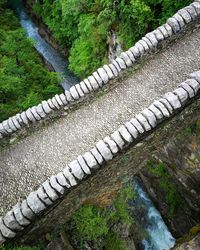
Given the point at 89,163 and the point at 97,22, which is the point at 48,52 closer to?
the point at 97,22

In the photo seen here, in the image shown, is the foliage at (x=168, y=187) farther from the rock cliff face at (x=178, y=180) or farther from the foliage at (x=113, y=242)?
the foliage at (x=113, y=242)

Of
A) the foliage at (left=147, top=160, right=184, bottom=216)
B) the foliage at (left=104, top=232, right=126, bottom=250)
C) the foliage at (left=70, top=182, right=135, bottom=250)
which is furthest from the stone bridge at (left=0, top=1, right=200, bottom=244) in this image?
the foliage at (left=147, top=160, right=184, bottom=216)

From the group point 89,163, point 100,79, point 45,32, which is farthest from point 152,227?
point 45,32

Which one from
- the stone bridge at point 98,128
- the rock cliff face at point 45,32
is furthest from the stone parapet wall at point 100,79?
the rock cliff face at point 45,32

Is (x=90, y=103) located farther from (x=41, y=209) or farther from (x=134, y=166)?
(x=41, y=209)

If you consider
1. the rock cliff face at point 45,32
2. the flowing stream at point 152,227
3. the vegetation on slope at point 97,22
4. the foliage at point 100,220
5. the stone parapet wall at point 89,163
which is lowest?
the flowing stream at point 152,227

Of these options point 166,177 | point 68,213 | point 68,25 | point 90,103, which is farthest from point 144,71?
point 68,25
